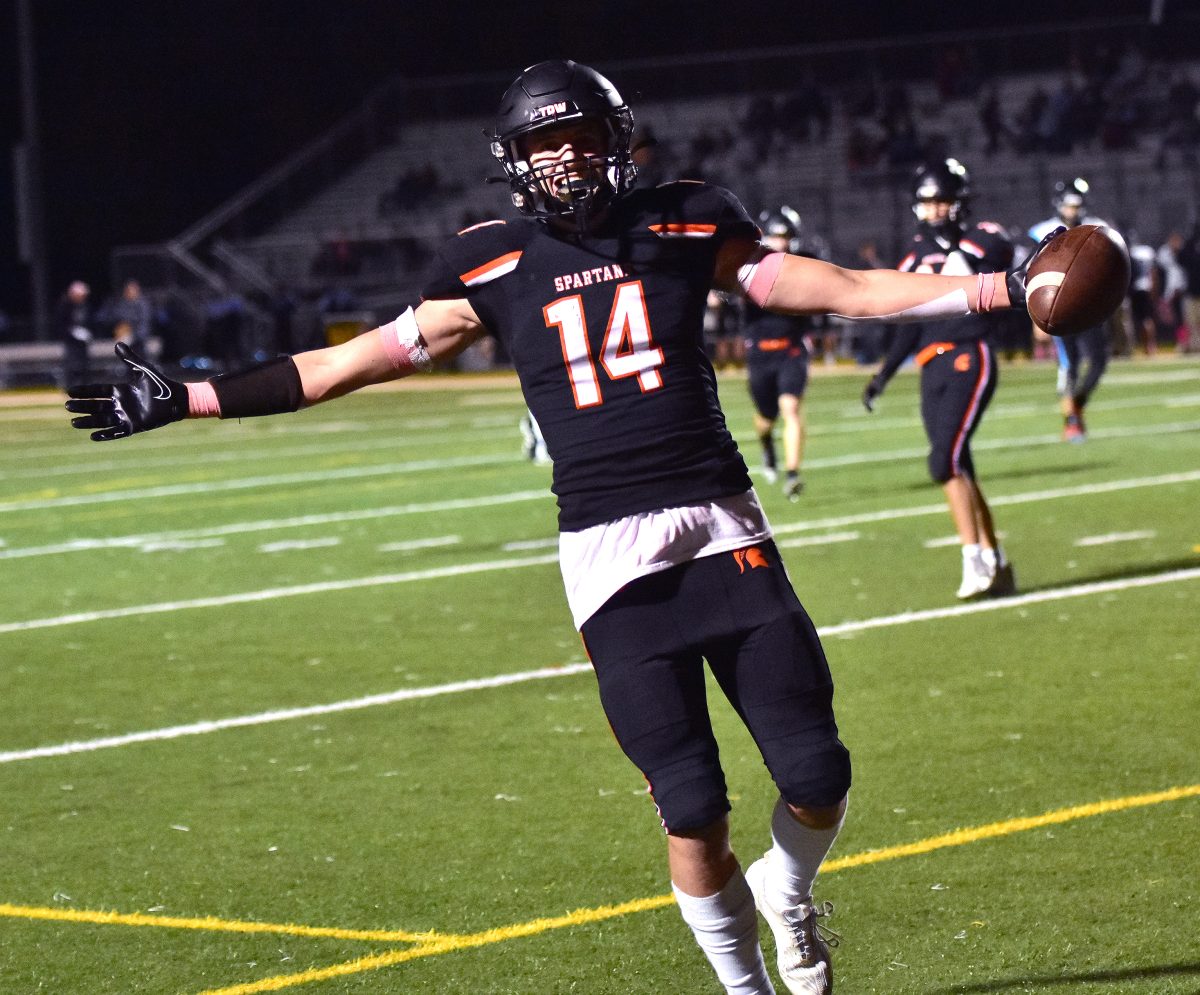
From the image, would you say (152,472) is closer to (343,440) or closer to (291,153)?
(343,440)

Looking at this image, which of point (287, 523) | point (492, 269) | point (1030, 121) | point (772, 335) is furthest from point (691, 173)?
point (492, 269)

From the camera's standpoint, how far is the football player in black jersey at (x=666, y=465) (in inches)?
145

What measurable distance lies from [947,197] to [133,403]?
19.0ft

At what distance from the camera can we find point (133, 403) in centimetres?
406

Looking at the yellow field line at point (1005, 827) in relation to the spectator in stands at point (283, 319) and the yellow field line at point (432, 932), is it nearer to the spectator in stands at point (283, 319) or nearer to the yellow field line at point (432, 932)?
the yellow field line at point (432, 932)

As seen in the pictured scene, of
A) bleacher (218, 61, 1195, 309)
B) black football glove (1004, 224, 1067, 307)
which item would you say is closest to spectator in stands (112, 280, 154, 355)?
bleacher (218, 61, 1195, 309)

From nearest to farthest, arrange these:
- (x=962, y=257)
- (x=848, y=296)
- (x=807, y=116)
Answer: (x=848, y=296), (x=962, y=257), (x=807, y=116)

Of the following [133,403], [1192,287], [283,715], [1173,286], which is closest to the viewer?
[133,403]

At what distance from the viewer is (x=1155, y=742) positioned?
6.10 m

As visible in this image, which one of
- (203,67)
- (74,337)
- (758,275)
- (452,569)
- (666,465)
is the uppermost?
(758,275)

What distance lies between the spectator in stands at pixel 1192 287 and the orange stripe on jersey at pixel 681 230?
2365 centimetres

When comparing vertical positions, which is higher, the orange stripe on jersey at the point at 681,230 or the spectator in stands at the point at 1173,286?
the orange stripe on jersey at the point at 681,230

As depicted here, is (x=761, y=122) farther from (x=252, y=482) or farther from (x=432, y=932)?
(x=432, y=932)

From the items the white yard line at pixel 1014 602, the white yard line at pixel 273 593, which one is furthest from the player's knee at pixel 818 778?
the white yard line at pixel 273 593
